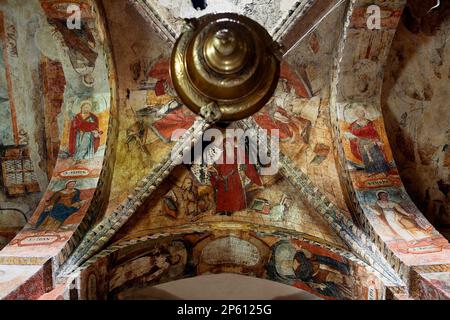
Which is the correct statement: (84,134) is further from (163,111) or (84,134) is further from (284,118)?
(284,118)

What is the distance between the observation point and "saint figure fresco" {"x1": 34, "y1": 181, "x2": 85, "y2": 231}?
21.8ft

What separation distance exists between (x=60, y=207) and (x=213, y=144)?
89.2 inches

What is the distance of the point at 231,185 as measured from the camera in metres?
7.81

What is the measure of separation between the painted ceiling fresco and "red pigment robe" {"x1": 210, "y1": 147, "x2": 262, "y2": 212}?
0.6 inches

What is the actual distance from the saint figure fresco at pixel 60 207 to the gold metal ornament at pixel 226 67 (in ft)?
7.56

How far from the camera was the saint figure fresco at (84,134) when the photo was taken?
7.32 m

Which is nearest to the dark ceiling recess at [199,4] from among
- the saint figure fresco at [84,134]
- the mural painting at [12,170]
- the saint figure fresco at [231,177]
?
the saint figure fresco at [231,177]

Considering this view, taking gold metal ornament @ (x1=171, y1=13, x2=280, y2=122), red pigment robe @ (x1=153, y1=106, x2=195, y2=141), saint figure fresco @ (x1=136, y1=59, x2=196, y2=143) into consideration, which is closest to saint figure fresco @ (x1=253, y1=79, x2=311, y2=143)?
red pigment robe @ (x1=153, y1=106, x2=195, y2=141)

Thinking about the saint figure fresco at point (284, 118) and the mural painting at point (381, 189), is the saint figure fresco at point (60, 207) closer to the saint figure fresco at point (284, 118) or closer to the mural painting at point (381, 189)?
the saint figure fresco at point (284, 118)

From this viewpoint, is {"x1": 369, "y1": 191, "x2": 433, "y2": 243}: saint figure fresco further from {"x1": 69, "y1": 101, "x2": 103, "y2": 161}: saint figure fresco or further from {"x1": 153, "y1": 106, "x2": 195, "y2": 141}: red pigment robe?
{"x1": 69, "y1": 101, "x2": 103, "y2": 161}: saint figure fresco

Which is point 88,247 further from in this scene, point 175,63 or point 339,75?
point 339,75

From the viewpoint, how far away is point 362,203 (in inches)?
273
